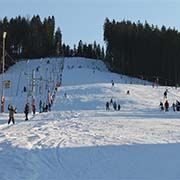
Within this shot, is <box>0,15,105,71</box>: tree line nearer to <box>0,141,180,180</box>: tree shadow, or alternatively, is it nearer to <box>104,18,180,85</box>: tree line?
<box>104,18,180,85</box>: tree line

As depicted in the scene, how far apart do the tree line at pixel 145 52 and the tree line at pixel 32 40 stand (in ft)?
71.2

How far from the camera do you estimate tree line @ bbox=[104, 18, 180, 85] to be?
409ft

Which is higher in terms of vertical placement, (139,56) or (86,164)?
(139,56)

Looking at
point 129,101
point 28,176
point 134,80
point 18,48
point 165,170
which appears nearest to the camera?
point 28,176

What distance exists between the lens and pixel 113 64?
470 feet

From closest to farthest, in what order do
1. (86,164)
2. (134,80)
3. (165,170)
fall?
1. (165,170)
2. (86,164)
3. (134,80)

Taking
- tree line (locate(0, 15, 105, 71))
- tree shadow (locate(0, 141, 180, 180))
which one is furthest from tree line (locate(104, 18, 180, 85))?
tree shadow (locate(0, 141, 180, 180))

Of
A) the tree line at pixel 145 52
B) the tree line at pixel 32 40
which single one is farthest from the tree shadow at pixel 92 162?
the tree line at pixel 32 40

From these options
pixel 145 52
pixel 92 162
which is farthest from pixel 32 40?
pixel 92 162

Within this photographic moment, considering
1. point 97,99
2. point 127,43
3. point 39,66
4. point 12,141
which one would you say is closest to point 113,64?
point 127,43

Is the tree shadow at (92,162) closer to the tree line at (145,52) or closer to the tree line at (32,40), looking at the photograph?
the tree line at (145,52)

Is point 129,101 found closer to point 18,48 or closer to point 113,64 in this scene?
point 113,64

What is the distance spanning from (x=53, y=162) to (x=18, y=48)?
140m

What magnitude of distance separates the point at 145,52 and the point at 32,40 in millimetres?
41797
